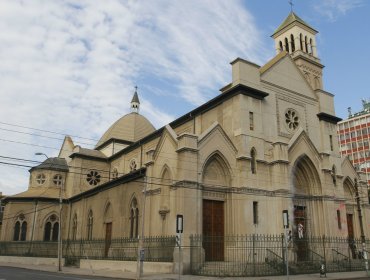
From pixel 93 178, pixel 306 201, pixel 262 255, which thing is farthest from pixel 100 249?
pixel 93 178

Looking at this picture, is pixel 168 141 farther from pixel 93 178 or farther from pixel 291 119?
pixel 93 178

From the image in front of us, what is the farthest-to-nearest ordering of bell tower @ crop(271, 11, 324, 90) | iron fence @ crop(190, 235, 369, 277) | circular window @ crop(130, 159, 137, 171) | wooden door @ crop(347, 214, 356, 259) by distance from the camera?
circular window @ crop(130, 159, 137, 171), bell tower @ crop(271, 11, 324, 90), wooden door @ crop(347, 214, 356, 259), iron fence @ crop(190, 235, 369, 277)

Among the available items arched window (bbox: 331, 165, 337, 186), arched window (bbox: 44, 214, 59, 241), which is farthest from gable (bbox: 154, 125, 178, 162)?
arched window (bbox: 44, 214, 59, 241)

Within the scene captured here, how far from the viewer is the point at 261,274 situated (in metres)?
23.5

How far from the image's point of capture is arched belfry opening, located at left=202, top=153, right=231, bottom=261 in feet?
90.8

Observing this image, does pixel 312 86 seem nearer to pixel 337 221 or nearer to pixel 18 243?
pixel 337 221

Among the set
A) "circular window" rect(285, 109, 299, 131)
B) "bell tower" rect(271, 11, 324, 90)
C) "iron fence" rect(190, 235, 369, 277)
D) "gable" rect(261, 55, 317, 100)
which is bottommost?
"iron fence" rect(190, 235, 369, 277)

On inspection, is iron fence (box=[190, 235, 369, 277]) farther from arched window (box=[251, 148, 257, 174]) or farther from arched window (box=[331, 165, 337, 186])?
arched window (box=[331, 165, 337, 186])

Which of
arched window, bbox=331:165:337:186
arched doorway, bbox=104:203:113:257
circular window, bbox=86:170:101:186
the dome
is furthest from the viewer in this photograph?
the dome

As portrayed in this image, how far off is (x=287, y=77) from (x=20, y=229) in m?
36.5

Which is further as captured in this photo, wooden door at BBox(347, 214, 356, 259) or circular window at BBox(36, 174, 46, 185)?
circular window at BBox(36, 174, 46, 185)

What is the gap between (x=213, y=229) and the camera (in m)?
28.3

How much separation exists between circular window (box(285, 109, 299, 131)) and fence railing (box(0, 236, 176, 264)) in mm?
16008

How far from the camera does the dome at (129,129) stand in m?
57.1
